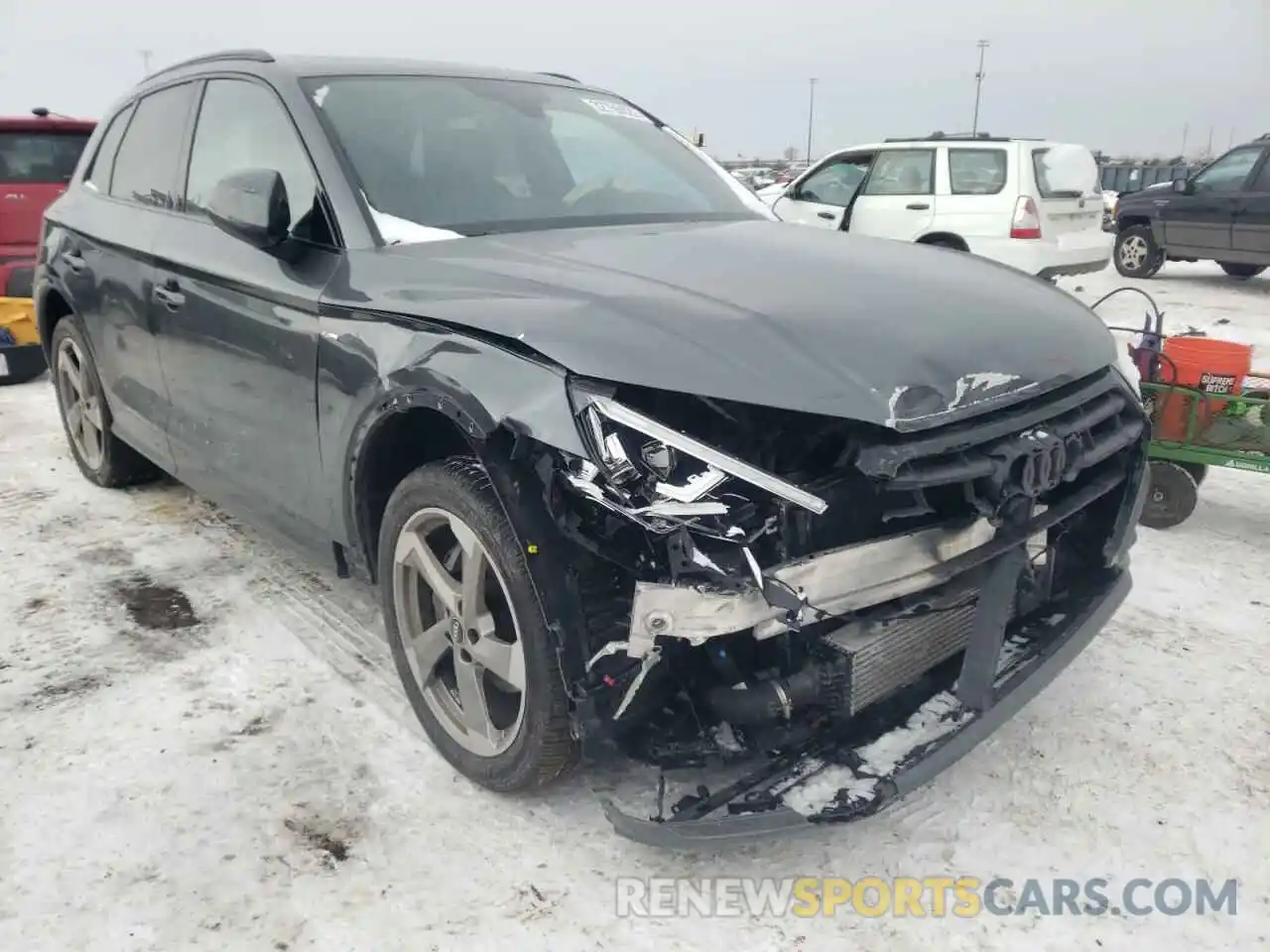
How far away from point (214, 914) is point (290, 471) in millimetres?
1253

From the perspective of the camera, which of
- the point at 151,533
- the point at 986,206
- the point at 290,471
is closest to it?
the point at 290,471

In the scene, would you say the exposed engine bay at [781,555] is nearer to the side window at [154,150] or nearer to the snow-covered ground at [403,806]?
the snow-covered ground at [403,806]

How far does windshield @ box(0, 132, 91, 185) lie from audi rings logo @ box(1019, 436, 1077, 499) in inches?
304

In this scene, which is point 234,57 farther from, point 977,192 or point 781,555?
point 977,192

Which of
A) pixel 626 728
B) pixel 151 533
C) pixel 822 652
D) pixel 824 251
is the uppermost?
→ pixel 824 251

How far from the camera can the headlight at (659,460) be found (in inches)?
72.7

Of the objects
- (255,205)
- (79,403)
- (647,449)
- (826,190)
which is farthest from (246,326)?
(826,190)

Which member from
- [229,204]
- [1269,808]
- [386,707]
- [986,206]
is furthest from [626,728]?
[986,206]

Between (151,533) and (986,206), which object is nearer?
(151,533)

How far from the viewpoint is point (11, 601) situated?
3543mm

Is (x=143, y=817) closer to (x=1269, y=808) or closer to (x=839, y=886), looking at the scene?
(x=839, y=886)

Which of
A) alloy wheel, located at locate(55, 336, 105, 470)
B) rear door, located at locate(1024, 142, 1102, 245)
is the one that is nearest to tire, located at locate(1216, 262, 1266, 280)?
rear door, located at locate(1024, 142, 1102, 245)

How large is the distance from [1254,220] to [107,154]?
39.6ft

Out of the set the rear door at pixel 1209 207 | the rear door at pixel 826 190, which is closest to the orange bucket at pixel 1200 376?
the rear door at pixel 826 190
